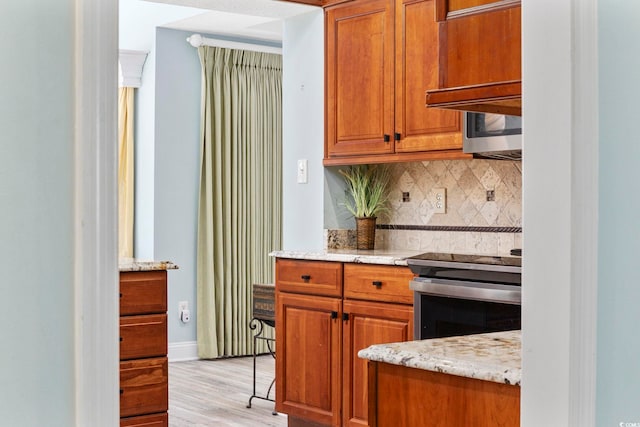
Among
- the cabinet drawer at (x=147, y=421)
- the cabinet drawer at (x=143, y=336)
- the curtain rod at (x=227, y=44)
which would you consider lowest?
the cabinet drawer at (x=147, y=421)

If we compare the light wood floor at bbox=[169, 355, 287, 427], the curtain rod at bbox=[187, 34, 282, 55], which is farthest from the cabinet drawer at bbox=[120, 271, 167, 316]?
the curtain rod at bbox=[187, 34, 282, 55]

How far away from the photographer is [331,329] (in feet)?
13.8

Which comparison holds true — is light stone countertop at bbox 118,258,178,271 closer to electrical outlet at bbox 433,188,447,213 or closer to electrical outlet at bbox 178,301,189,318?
electrical outlet at bbox 433,188,447,213

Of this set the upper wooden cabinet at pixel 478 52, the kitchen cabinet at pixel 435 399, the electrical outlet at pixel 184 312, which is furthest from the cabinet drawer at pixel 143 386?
the electrical outlet at pixel 184 312

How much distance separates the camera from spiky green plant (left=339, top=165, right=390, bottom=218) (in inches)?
185

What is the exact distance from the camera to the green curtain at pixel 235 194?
20.8ft

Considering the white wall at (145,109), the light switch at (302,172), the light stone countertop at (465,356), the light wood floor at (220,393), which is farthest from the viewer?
the white wall at (145,109)

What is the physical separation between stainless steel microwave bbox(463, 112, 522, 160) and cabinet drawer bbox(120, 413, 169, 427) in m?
1.81

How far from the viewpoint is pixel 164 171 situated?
6242 millimetres

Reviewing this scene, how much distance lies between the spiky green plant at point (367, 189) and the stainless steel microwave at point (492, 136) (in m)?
0.94
